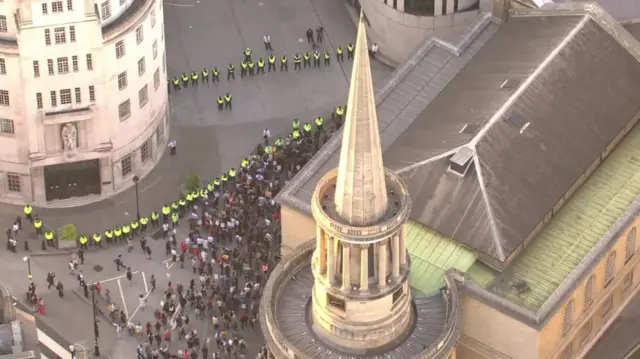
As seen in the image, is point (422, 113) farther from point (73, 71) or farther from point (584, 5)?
point (73, 71)

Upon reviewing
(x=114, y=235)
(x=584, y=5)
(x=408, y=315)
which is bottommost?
(x=114, y=235)

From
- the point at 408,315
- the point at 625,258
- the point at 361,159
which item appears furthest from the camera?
the point at 625,258

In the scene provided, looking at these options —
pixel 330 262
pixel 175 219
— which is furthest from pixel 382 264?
pixel 175 219

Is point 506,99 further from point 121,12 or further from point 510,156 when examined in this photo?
point 121,12

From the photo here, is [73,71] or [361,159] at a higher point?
[361,159]

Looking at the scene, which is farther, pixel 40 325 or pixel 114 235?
pixel 114 235

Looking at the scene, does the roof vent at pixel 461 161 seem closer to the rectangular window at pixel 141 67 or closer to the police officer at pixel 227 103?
the rectangular window at pixel 141 67

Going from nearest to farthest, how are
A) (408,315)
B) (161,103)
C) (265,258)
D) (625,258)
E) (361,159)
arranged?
(361,159), (408,315), (625,258), (265,258), (161,103)

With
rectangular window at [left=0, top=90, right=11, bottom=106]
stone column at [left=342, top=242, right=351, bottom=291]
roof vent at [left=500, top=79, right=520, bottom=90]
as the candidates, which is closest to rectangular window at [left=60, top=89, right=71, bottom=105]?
rectangular window at [left=0, top=90, right=11, bottom=106]

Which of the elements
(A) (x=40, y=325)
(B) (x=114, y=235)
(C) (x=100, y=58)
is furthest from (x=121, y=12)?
(A) (x=40, y=325)
